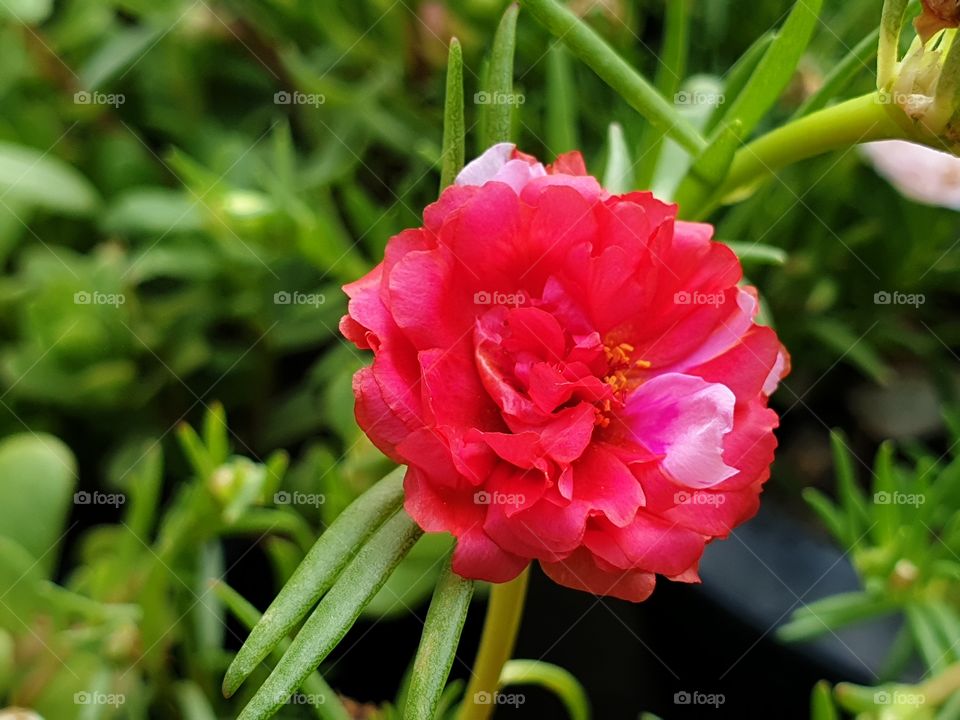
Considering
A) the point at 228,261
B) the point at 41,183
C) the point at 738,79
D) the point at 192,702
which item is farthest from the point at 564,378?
the point at 41,183

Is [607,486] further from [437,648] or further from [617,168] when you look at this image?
[617,168]

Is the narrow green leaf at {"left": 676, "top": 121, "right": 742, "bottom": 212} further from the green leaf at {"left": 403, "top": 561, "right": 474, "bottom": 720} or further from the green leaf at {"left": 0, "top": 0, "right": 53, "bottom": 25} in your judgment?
the green leaf at {"left": 0, "top": 0, "right": 53, "bottom": 25}

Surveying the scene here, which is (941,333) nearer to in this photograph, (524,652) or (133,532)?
(524,652)

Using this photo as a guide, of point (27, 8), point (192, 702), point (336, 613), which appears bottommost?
point (192, 702)

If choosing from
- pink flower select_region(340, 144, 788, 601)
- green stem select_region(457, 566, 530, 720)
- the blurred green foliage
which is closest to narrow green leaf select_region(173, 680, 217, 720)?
the blurred green foliage

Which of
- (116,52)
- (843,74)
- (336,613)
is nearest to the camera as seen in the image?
(336,613)
